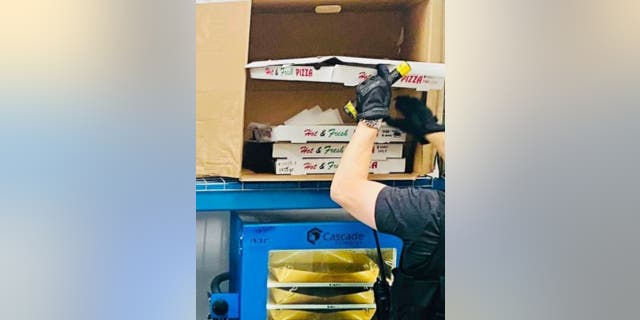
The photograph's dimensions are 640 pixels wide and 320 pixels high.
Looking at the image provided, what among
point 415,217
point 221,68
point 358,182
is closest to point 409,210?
point 415,217

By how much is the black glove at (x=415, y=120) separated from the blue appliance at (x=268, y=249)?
263 mm

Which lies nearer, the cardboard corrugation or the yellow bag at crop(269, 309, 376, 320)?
the cardboard corrugation

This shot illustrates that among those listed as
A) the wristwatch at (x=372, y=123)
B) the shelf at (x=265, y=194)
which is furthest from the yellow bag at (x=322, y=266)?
the wristwatch at (x=372, y=123)

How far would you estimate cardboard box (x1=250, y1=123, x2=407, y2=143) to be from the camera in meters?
1.37

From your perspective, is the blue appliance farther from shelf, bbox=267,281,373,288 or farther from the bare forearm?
the bare forearm

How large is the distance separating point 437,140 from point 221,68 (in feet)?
1.78

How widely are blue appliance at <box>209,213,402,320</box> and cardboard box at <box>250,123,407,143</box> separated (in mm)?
205

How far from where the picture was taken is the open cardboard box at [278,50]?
1.29m

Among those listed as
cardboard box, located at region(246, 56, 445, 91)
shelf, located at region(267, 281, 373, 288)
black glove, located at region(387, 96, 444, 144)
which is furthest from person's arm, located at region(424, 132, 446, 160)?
shelf, located at region(267, 281, 373, 288)
